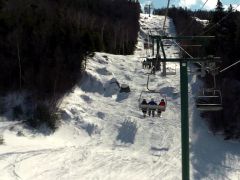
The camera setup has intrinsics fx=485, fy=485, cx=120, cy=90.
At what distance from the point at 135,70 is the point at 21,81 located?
14.0 metres

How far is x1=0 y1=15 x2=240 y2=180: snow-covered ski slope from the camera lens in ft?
96.0

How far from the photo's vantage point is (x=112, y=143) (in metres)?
35.3

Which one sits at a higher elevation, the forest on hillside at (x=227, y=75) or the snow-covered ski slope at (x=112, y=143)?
the forest on hillside at (x=227, y=75)

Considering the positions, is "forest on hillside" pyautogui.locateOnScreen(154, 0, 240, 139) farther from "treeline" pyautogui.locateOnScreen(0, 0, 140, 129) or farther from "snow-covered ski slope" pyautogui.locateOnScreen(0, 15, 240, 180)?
"treeline" pyautogui.locateOnScreen(0, 0, 140, 129)

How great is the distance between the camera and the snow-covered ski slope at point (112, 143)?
2925cm

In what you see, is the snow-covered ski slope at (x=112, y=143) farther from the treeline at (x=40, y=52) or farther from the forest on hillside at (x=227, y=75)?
the treeline at (x=40, y=52)

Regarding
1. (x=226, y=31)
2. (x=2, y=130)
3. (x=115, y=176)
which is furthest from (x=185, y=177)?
(x=226, y=31)

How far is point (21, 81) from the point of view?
42.4 metres

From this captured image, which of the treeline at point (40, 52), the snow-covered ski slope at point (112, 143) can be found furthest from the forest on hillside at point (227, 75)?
the treeline at point (40, 52)

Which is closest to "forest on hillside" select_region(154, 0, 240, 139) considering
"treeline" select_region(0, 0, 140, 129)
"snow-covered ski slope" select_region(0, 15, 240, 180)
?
"snow-covered ski slope" select_region(0, 15, 240, 180)

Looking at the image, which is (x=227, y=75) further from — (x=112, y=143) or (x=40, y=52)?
(x=40, y=52)

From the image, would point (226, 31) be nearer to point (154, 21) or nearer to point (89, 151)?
point (89, 151)

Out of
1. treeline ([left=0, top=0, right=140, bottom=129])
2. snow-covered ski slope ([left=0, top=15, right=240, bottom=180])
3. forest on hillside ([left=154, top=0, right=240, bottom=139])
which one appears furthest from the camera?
treeline ([left=0, top=0, right=140, bottom=129])

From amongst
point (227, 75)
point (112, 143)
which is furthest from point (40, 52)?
point (227, 75)
